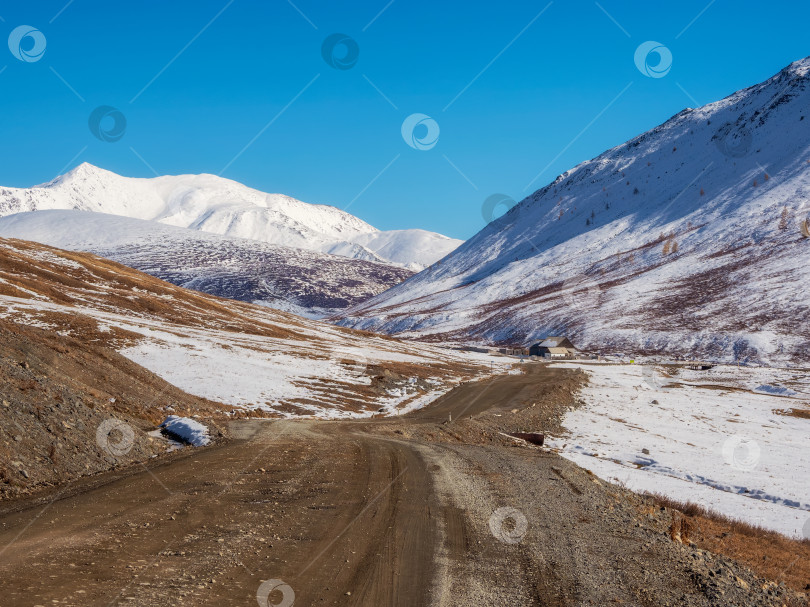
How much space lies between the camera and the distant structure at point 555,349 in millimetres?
125188

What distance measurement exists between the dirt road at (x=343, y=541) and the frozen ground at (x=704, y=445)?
1092cm

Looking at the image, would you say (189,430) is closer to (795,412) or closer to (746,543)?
(746,543)

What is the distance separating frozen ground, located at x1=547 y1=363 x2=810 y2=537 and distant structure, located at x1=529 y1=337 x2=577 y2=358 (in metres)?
48.7

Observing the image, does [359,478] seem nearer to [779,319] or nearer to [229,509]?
[229,509]

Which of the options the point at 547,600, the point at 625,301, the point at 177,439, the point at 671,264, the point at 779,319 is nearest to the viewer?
the point at 547,600

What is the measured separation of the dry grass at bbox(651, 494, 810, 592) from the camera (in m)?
15.4

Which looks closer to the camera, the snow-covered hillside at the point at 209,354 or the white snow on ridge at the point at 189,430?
the white snow on ridge at the point at 189,430

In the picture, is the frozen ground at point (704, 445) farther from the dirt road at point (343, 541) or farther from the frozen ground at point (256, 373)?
the frozen ground at point (256, 373)

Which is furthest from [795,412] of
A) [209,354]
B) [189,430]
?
[189,430]

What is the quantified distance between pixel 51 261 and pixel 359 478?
106m

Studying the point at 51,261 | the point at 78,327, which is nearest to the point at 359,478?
the point at 78,327

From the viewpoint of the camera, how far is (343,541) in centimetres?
1140

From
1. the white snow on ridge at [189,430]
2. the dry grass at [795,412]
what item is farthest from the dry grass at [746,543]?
the dry grass at [795,412]

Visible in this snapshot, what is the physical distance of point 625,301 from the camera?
15838cm
